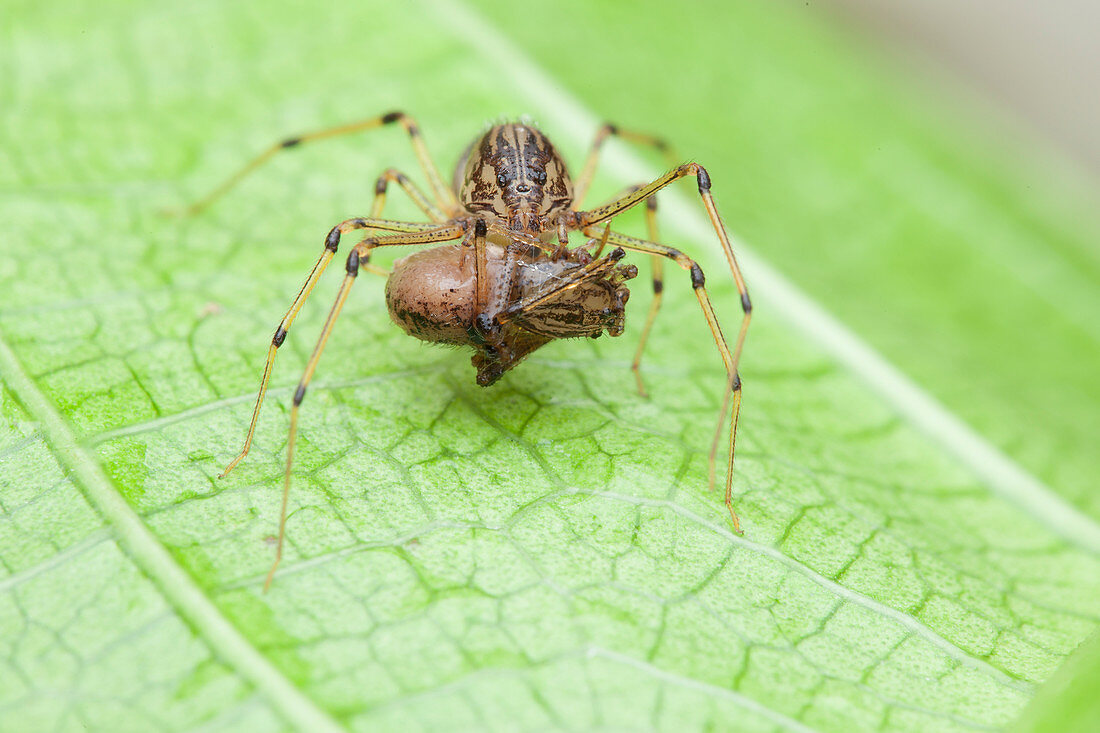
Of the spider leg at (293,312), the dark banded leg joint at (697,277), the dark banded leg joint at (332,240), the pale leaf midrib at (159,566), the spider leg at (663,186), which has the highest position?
the spider leg at (663,186)

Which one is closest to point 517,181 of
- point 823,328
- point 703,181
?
point 703,181

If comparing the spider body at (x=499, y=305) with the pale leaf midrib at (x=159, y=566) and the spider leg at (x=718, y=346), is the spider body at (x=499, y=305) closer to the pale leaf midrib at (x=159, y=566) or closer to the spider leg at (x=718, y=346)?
the spider leg at (x=718, y=346)

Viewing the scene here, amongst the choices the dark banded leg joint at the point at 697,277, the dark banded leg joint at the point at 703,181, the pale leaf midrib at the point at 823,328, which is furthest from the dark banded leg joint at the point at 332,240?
the pale leaf midrib at the point at 823,328

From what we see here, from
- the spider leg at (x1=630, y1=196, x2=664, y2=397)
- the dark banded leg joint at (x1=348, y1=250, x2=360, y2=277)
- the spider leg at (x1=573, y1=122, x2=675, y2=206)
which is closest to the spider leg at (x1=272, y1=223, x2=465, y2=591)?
the dark banded leg joint at (x1=348, y1=250, x2=360, y2=277)

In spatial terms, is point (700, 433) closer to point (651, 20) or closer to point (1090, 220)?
point (651, 20)

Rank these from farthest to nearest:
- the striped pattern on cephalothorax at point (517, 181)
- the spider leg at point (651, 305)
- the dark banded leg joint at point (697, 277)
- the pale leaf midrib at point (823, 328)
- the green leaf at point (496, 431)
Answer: the pale leaf midrib at point (823, 328)
the spider leg at point (651, 305)
the striped pattern on cephalothorax at point (517, 181)
the dark banded leg joint at point (697, 277)
the green leaf at point (496, 431)

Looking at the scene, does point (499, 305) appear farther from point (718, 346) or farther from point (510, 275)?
point (718, 346)

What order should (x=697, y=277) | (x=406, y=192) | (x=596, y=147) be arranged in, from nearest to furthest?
(x=697, y=277) < (x=406, y=192) < (x=596, y=147)
